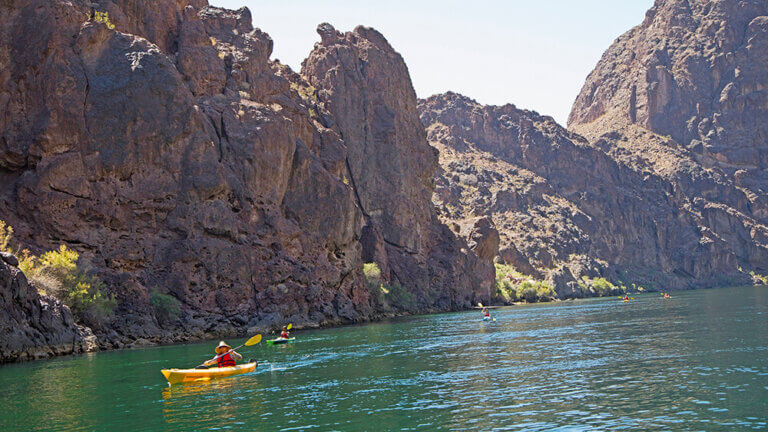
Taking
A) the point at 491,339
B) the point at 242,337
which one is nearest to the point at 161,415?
the point at 491,339

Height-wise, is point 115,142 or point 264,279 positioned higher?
point 115,142

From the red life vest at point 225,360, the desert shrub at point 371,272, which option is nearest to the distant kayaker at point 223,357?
the red life vest at point 225,360

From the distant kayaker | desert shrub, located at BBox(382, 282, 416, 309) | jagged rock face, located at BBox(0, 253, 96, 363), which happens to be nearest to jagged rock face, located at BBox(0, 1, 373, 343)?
jagged rock face, located at BBox(0, 253, 96, 363)

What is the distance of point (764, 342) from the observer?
4609cm

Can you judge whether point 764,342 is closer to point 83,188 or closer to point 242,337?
point 242,337

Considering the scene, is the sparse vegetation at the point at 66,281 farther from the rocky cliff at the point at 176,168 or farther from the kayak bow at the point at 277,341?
the kayak bow at the point at 277,341

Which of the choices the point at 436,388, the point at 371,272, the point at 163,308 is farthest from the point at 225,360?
the point at 371,272

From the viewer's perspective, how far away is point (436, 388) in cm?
3541

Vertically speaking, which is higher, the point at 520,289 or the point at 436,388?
the point at 520,289

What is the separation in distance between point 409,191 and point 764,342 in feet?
300

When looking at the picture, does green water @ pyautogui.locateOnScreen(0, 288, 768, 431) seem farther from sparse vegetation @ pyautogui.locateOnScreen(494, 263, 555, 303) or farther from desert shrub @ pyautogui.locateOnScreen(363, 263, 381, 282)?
sparse vegetation @ pyautogui.locateOnScreen(494, 263, 555, 303)

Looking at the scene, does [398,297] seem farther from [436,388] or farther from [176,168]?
[436,388]

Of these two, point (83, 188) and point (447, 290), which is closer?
point (83, 188)

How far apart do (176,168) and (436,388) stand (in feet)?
184
